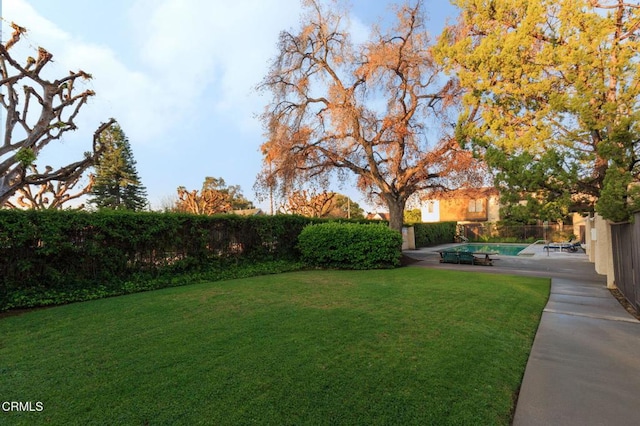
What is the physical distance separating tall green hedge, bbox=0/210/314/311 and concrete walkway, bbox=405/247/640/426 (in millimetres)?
8255

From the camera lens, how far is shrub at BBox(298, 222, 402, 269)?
12234 millimetres

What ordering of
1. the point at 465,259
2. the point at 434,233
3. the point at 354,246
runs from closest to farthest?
the point at 354,246
the point at 465,259
the point at 434,233

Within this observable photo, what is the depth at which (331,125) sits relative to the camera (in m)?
15.2

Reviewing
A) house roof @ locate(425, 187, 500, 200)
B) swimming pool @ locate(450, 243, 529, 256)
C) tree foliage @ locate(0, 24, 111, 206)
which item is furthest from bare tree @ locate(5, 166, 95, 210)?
swimming pool @ locate(450, 243, 529, 256)

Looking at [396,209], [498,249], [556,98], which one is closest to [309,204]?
[396,209]

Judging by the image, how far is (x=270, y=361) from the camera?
3.34 m

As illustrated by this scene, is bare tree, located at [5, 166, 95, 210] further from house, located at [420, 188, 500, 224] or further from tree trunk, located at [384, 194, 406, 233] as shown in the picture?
house, located at [420, 188, 500, 224]

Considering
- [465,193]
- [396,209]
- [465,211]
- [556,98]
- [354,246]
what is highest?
[556,98]

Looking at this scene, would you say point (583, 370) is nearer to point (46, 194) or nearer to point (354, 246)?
point (354, 246)

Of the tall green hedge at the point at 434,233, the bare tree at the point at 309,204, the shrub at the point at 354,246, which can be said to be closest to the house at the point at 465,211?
the tall green hedge at the point at 434,233

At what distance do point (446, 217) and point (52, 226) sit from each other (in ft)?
124

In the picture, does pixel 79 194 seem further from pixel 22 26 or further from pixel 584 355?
pixel 584 355

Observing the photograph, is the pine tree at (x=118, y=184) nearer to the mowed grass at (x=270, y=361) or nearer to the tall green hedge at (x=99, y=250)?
the tall green hedge at (x=99, y=250)

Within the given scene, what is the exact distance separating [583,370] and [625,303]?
15.6ft
